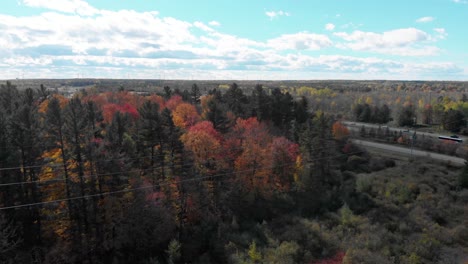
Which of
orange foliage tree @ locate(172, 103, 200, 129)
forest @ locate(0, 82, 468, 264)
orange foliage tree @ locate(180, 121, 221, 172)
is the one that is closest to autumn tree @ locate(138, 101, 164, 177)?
forest @ locate(0, 82, 468, 264)

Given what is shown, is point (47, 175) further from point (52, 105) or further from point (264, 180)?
point (264, 180)

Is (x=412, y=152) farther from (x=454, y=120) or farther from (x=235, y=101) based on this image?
(x=454, y=120)

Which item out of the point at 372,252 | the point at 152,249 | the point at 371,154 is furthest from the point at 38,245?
the point at 371,154

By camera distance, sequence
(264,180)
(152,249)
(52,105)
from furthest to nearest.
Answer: (264,180) < (152,249) < (52,105)

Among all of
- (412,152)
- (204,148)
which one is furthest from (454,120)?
(204,148)

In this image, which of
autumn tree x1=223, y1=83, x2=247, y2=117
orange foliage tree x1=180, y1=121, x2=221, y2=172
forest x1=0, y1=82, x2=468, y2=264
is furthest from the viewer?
autumn tree x1=223, y1=83, x2=247, y2=117

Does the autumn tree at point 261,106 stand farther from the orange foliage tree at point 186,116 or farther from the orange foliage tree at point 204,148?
the orange foliage tree at point 204,148

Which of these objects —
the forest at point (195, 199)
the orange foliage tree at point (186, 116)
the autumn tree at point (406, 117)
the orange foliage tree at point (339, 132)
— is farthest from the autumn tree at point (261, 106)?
the autumn tree at point (406, 117)

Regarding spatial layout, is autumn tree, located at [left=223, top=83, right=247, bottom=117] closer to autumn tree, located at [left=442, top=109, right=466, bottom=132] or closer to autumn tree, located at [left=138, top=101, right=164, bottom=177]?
autumn tree, located at [left=138, top=101, right=164, bottom=177]
